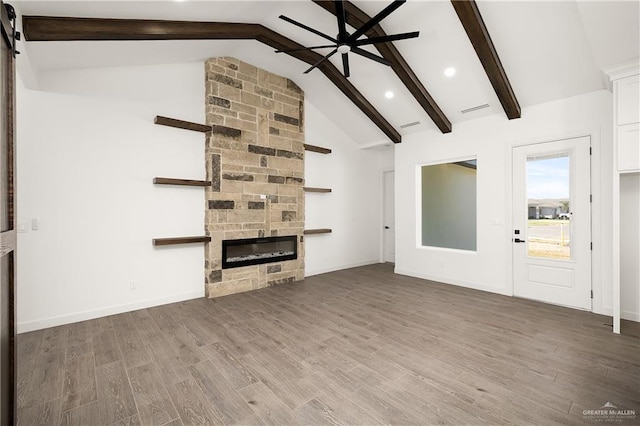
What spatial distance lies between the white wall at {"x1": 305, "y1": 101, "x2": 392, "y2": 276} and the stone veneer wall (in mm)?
449

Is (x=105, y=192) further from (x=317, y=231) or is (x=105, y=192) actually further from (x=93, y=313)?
(x=317, y=231)

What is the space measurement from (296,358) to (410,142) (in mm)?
4666

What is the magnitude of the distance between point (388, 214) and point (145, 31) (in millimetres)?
5956

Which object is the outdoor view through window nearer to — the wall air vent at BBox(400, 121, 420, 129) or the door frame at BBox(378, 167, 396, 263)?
the wall air vent at BBox(400, 121, 420, 129)

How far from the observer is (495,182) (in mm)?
4723

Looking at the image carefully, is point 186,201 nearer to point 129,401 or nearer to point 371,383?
point 129,401

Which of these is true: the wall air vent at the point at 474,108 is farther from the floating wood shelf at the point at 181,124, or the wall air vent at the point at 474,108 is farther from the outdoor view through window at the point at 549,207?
the floating wood shelf at the point at 181,124

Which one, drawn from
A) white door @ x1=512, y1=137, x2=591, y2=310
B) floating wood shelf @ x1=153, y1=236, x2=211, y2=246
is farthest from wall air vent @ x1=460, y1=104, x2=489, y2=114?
floating wood shelf @ x1=153, y1=236, x2=211, y2=246

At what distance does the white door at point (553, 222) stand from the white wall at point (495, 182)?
0.10 m

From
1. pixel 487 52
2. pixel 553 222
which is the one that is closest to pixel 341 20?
pixel 487 52

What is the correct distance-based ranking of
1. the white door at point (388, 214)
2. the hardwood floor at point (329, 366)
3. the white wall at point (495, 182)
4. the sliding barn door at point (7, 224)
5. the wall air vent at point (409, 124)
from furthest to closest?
the white door at point (388, 214) < the wall air vent at point (409, 124) < the white wall at point (495, 182) < the hardwood floor at point (329, 366) < the sliding barn door at point (7, 224)

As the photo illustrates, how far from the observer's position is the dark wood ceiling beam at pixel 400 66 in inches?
140

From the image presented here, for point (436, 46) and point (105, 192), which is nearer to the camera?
point (105, 192)

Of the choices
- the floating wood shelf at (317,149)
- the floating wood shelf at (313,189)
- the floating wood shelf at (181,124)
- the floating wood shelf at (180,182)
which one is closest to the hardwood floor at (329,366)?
the floating wood shelf at (180,182)
